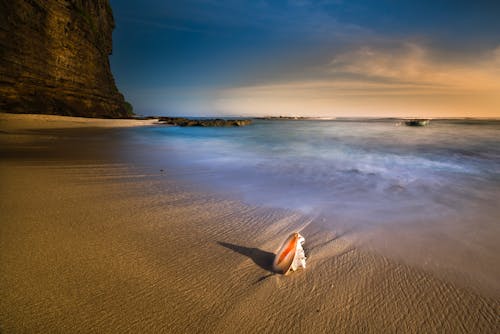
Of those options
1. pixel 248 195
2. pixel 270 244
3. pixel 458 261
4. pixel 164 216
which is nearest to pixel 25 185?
pixel 164 216

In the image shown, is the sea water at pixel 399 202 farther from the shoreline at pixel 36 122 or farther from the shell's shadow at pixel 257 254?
the shoreline at pixel 36 122

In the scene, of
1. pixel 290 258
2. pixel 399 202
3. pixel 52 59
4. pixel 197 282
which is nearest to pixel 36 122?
pixel 52 59

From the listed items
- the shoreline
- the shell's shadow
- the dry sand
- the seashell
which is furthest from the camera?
the shoreline

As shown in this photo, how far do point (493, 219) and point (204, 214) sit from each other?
3.58 meters

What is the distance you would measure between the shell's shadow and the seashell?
8 centimetres

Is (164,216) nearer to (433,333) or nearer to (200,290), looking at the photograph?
(200,290)

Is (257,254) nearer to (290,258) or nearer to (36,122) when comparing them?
(290,258)

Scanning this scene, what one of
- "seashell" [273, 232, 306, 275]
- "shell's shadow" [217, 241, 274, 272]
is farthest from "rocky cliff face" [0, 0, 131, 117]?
"seashell" [273, 232, 306, 275]

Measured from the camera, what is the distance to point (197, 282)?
1.46m

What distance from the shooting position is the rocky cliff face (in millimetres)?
15734

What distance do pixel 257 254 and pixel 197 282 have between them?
542 mm

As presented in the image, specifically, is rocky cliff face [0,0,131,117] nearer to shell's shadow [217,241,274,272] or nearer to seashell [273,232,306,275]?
shell's shadow [217,241,274,272]

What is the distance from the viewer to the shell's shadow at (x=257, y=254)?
1.68m

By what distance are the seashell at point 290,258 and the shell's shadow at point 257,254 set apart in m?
0.08
